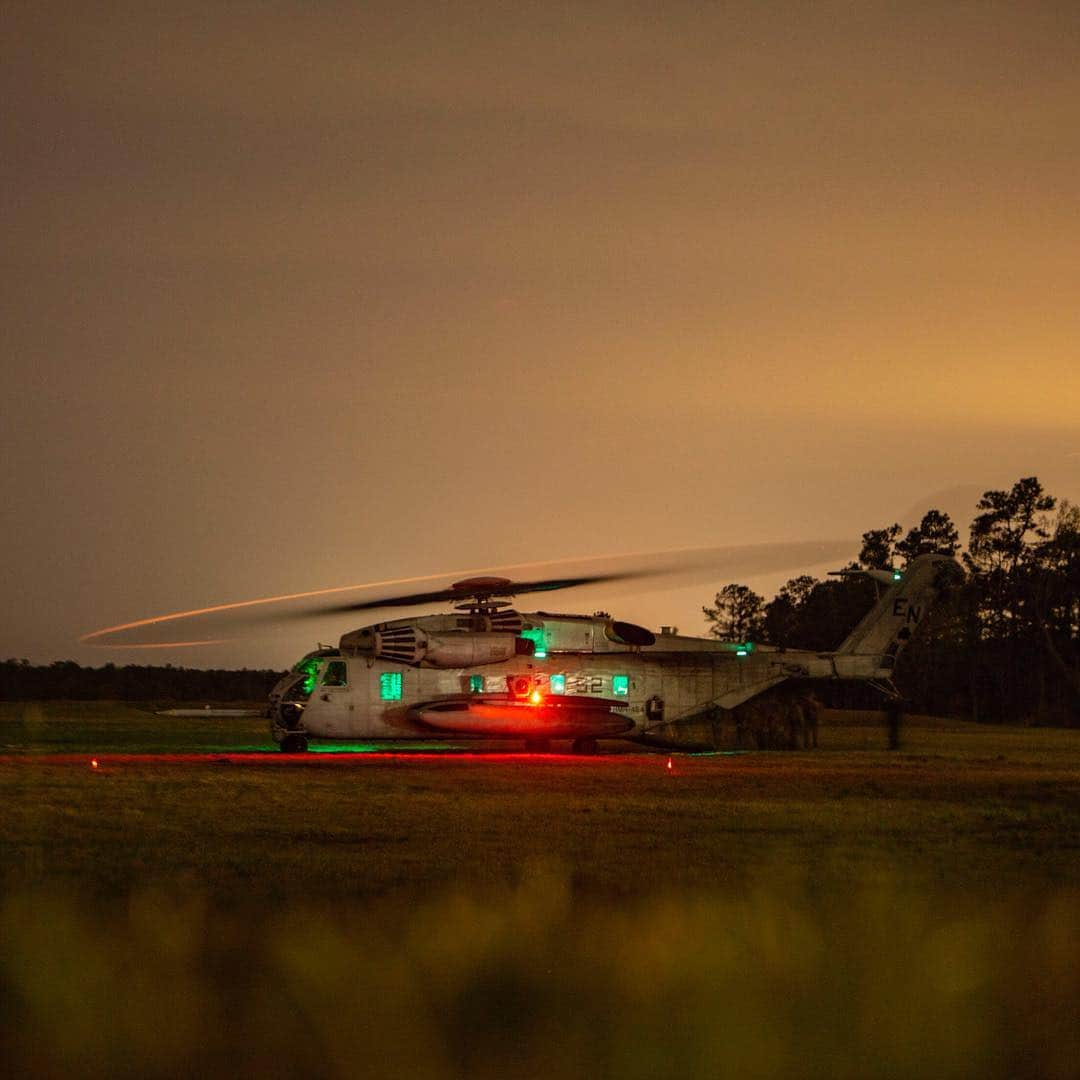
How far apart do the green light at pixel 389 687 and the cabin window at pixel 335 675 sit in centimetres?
87

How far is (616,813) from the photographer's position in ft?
67.1

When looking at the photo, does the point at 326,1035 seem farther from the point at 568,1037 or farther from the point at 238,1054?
the point at 568,1037

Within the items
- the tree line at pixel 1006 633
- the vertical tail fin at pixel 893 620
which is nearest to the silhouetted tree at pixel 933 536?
the tree line at pixel 1006 633

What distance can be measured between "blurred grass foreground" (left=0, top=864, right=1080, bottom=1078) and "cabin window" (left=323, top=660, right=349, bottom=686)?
23643 mm

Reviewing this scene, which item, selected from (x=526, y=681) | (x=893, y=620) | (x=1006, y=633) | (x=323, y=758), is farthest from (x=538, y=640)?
(x=1006, y=633)

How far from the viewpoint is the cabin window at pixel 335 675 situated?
119ft

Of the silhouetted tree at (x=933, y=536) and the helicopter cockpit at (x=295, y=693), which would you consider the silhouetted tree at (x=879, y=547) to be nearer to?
the silhouetted tree at (x=933, y=536)

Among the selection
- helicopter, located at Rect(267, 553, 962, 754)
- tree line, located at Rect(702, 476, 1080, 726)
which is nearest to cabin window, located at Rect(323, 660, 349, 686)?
helicopter, located at Rect(267, 553, 962, 754)

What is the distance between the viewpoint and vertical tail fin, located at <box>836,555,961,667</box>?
134 ft

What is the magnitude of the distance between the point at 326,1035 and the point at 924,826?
1267cm

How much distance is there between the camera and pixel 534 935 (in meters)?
10.9

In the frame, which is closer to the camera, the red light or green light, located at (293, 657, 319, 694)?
green light, located at (293, 657, 319, 694)

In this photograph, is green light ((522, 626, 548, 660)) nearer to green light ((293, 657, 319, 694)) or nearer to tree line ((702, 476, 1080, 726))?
green light ((293, 657, 319, 694))

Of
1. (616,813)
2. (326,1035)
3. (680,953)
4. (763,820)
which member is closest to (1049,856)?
(763,820)
